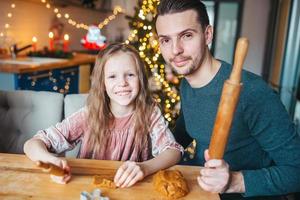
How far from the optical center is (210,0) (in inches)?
233

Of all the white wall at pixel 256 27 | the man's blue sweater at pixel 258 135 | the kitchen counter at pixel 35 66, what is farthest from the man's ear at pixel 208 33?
the white wall at pixel 256 27

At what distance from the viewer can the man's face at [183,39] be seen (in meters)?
1.06

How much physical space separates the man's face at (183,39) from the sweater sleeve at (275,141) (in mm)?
235

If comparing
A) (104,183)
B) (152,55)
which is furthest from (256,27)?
(104,183)

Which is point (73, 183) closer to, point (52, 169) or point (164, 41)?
point (52, 169)

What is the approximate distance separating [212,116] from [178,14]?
1.30ft

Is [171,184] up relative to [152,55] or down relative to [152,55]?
down

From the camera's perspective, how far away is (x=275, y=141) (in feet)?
3.37

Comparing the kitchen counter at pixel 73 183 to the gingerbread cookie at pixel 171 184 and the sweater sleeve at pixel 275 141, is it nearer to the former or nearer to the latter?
the gingerbread cookie at pixel 171 184

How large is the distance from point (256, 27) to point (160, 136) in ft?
17.9

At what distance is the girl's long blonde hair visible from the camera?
4.05 ft

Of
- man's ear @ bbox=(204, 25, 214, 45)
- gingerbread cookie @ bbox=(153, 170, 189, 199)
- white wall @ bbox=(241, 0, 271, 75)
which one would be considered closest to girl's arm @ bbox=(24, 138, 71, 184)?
gingerbread cookie @ bbox=(153, 170, 189, 199)

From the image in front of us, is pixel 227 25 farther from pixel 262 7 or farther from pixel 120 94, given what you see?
pixel 120 94

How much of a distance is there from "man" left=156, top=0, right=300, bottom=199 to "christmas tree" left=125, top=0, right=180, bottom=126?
1.14 m
